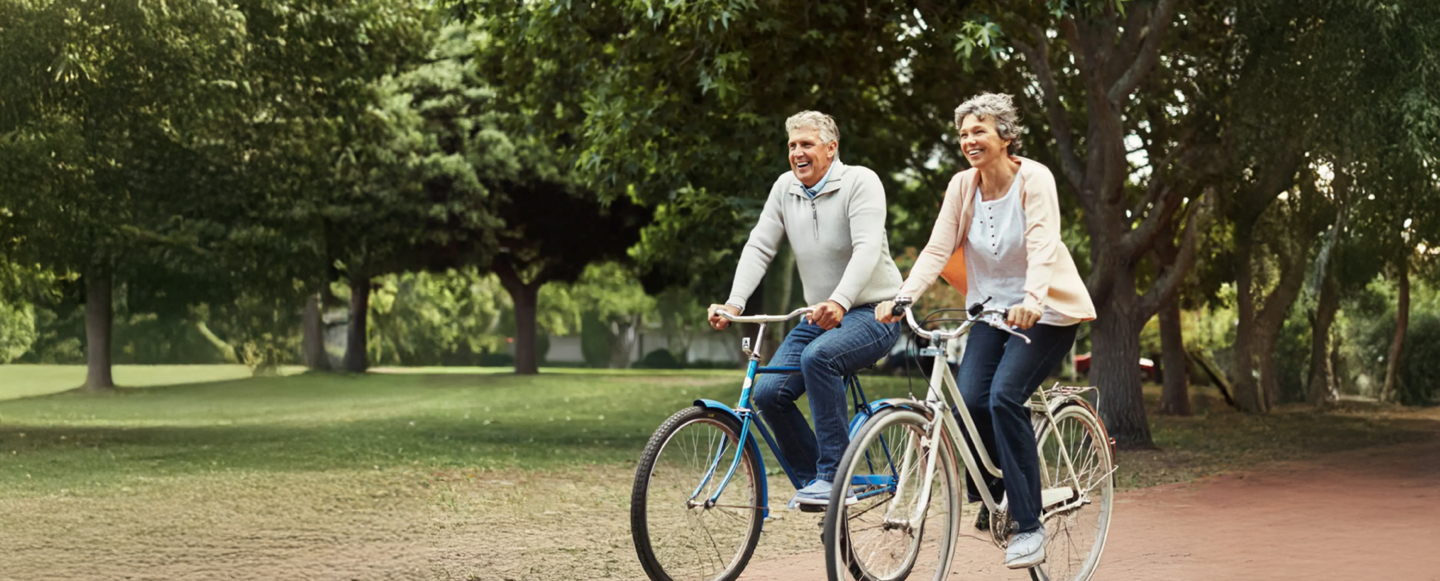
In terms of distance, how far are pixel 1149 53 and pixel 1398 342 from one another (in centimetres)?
1552

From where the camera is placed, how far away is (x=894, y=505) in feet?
18.0

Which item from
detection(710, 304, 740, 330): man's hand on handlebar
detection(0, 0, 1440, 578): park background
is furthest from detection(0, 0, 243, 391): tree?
detection(710, 304, 740, 330): man's hand on handlebar

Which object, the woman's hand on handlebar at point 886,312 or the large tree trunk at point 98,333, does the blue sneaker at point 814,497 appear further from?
the large tree trunk at point 98,333

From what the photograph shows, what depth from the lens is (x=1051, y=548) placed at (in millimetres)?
6043

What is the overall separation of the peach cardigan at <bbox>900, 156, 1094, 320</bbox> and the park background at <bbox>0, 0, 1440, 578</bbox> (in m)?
2.29

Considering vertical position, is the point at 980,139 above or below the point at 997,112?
below

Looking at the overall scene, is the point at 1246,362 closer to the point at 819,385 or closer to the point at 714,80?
the point at 714,80

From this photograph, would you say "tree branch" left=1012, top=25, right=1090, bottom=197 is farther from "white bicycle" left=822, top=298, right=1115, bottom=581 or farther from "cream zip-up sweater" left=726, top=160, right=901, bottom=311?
"cream zip-up sweater" left=726, top=160, right=901, bottom=311

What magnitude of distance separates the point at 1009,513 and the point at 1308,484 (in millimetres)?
6533

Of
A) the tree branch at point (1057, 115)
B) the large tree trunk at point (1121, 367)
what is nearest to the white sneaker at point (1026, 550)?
the tree branch at point (1057, 115)

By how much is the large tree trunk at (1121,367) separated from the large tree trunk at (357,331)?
28.6 metres

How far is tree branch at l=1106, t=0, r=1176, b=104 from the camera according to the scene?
45.6 ft

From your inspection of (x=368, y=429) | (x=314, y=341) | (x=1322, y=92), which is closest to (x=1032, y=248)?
(x=1322, y=92)

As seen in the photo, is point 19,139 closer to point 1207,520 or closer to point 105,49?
point 105,49
